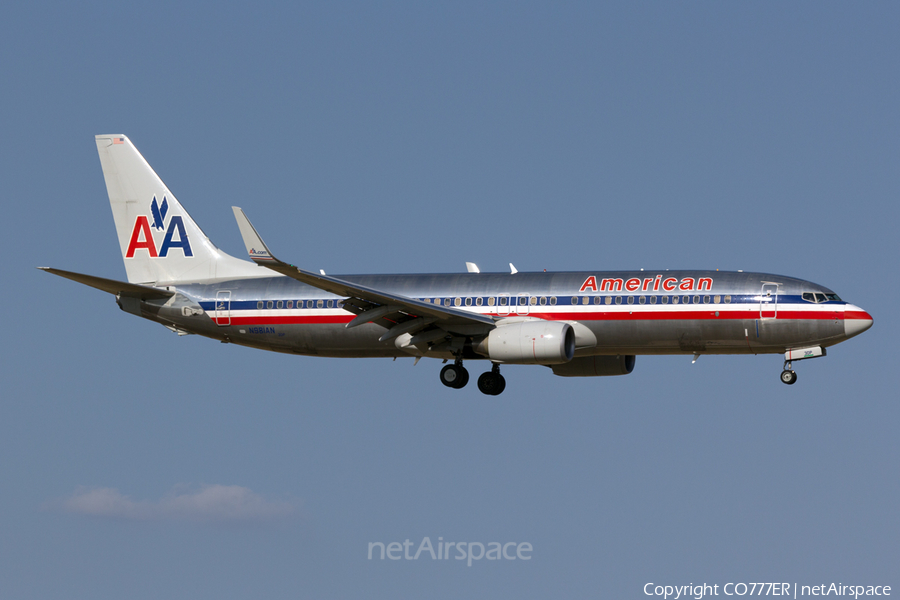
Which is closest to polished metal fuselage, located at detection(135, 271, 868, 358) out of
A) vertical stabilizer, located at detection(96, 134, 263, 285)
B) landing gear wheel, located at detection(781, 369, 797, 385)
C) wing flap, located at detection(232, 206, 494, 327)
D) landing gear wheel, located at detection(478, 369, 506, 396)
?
landing gear wheel, located at detection(781, 369, 797, 385)

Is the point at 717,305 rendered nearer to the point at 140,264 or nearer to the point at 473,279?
the point at 473,279

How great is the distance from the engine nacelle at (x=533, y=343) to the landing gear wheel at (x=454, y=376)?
3858mm

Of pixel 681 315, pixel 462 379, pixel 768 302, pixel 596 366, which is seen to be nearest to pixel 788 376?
pixel 768 302

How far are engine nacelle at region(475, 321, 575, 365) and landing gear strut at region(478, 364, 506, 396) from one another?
13.1 feet

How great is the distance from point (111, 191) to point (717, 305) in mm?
27643

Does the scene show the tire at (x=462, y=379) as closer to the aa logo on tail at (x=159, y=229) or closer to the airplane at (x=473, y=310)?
the airplane at (x=473, y=310)

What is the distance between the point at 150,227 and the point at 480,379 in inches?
665

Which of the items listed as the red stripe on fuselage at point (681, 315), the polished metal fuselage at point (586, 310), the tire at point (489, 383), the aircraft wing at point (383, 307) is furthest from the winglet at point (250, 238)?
the tire at point (489, 383)

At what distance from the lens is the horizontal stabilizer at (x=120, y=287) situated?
1802 inches

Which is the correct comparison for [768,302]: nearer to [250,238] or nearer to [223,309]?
[250,238]

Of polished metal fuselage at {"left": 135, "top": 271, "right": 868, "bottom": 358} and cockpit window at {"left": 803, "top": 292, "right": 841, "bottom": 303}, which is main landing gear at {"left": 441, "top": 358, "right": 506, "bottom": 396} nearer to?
polished metal fuselage at {"left": 135, "top": 271, "right": 868, "bottom": 358}

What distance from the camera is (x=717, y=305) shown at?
43.5 meters

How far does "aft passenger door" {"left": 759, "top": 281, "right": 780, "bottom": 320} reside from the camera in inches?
1698

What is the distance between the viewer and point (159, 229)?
53.4m
